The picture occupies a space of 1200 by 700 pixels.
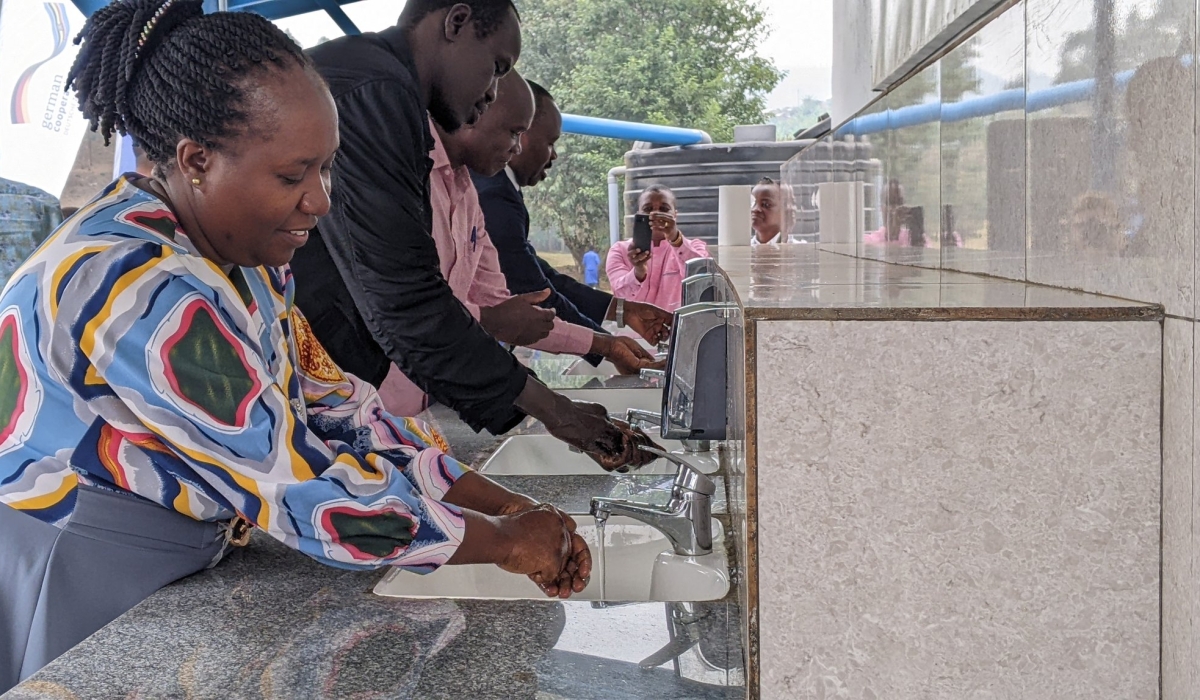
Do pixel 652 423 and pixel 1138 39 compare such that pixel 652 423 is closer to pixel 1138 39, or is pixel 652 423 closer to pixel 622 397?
pixel 622 397

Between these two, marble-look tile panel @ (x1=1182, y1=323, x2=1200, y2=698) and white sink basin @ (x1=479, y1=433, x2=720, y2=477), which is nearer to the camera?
marble-look tile panel @ (x1=1182, y1=323, x2=1200, y2=698)

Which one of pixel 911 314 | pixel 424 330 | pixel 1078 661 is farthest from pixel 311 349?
pixel 1078 661

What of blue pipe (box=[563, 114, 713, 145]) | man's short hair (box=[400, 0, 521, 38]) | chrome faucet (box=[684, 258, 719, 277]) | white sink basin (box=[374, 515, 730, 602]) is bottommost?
white sink basin (box=[374, 515, 730, 602])

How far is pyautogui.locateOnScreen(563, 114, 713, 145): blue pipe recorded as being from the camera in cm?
732

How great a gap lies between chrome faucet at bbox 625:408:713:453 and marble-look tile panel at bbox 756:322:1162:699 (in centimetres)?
113

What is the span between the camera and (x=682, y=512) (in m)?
1.38

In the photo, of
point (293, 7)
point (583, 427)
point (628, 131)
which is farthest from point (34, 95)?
point (628, 131)

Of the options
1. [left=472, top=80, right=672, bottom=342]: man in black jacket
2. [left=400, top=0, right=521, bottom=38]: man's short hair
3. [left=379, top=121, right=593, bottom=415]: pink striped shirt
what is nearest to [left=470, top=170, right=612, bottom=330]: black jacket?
[left=472, top=80, right=672, bottom=342]: man in black jacket

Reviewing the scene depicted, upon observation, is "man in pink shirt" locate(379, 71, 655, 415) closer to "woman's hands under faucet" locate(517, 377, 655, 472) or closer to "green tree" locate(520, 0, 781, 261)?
"woman's hands under faucet" locate(517, 377, 655, 472)

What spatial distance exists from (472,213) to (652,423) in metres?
0.67

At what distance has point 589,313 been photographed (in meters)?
3.38

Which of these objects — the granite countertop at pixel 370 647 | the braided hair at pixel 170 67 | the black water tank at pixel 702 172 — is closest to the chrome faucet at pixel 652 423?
the granite countertop at pixel 370 647

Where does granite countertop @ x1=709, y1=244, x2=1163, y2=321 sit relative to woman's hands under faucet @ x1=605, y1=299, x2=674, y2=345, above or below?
above

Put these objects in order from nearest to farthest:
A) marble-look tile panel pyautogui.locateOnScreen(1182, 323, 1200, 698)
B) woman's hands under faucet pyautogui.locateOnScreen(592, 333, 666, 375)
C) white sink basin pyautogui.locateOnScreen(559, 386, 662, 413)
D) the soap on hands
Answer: marble-look tile panel pyautogui.locateOnScreen(1182, 323, 1200, 698)
the soap on hands
woman's hands under faucet pyautogui.locateOnScreen(592, 333, 666, 375)
white sink basin pyautogui.locateOnScreen(559, 386, 662, 413)
